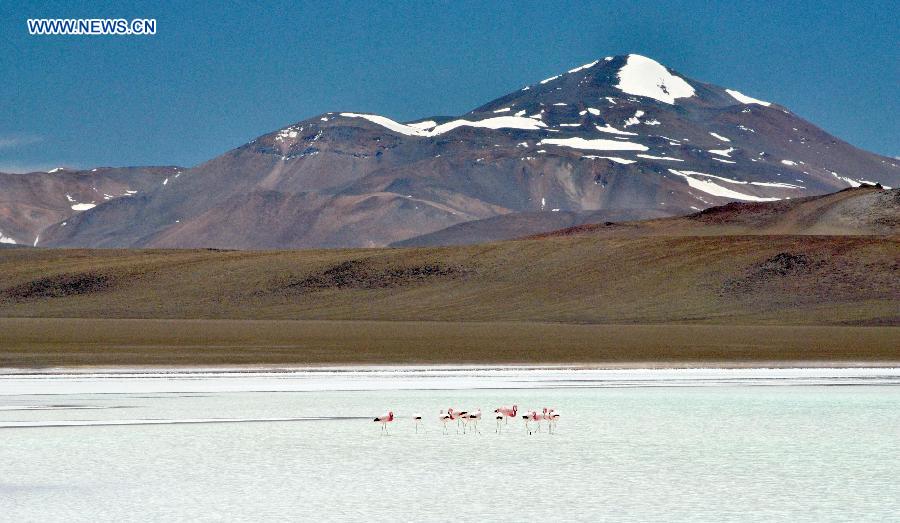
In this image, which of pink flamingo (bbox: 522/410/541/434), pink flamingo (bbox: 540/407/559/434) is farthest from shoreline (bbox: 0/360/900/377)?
pink flamingo (bbox: 540/407/559/434)

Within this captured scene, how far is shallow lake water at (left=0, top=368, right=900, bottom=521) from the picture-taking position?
17.2 m

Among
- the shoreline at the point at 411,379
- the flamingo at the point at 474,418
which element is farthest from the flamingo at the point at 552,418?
the shoreline at the point at 411,379

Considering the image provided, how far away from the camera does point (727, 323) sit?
360ft

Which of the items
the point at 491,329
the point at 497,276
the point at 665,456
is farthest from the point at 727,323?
the point at 665,456

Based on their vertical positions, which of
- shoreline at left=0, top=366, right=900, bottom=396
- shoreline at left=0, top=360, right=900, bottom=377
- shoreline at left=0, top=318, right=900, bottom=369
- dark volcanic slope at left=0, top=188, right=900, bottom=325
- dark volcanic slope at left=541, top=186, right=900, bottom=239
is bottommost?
shoreline at left=0, top=366, right=900, bottom=396

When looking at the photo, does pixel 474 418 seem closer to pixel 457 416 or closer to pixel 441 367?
pixel 457 416

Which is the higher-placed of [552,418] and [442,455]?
[552,418]

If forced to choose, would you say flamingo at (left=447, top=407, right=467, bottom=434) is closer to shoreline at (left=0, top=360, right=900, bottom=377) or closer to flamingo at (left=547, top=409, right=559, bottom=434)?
flamingo at (left=547, top=409, right=559, bottom=434)

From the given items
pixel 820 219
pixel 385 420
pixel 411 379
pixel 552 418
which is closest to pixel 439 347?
pixel 411 379

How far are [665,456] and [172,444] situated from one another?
8204 millimetres

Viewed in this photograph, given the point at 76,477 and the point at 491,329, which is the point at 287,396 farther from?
the point at 491,329

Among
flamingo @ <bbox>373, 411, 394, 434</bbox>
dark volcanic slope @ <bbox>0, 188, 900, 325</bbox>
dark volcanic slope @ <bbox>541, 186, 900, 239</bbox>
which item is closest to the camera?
flamingo @ <bbox>373, 411, 394, 434</bbox>

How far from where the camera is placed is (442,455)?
73.6ft

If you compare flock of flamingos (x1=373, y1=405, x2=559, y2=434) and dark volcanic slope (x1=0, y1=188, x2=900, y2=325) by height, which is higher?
dark volcanic slope (x1=0, y1=188, x2=900, y2=325)
